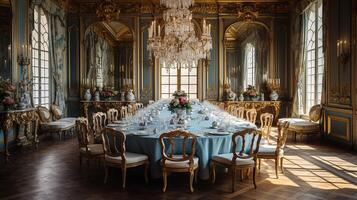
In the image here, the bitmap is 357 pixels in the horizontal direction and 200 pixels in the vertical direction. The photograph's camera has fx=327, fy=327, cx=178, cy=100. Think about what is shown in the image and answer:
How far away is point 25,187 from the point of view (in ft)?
14.9

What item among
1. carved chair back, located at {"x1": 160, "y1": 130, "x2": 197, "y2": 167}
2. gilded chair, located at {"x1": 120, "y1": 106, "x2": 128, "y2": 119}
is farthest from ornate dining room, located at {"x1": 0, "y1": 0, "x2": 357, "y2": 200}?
gilded chair, located at {"x1": 120, "y1": 106, "x2": 128, "y2": 119}

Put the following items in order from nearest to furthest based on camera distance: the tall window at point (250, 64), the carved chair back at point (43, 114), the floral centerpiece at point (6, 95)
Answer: the floral centerpiece at point (6, 95), the carved chair back at point (43, 114), the tall window at point (250, 64)

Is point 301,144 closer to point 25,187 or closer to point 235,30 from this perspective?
point 235,30

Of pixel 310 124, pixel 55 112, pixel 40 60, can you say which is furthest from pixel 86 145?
pixel 310 124

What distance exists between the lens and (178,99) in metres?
5.70

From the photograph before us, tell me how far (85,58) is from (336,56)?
7.98m

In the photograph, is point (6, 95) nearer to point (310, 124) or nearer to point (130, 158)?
point (130, 158)

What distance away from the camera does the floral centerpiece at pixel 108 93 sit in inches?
454

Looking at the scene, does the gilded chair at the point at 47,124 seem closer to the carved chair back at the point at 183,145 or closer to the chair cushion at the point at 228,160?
the carved chair back at the point at 183,145

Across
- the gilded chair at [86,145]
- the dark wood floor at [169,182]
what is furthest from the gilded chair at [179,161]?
the gilded chair at [86,145]

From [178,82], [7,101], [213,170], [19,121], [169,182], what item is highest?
[178,82]

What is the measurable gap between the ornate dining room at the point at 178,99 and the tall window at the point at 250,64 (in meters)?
0.04

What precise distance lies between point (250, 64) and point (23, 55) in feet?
25.4

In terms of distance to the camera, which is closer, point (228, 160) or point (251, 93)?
point (228, 160)
